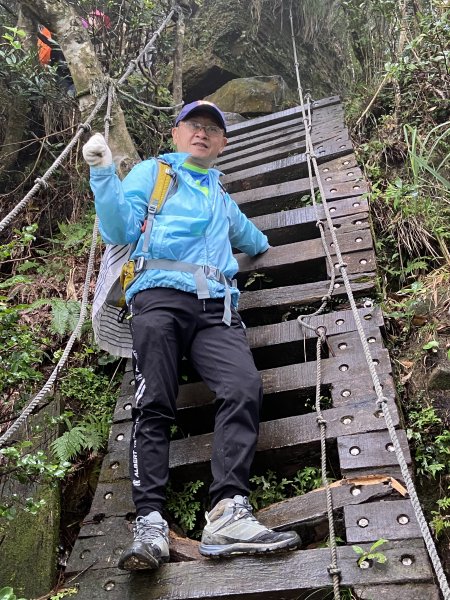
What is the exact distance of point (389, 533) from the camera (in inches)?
83.4

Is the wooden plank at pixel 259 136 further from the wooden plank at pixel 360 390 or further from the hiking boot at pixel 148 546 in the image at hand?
the hiking boot at pixel 148 546

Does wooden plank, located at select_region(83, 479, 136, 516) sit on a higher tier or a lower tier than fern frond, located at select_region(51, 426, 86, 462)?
lower

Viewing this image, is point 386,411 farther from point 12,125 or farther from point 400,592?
point 12,125

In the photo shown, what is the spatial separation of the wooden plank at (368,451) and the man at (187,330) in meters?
0.37

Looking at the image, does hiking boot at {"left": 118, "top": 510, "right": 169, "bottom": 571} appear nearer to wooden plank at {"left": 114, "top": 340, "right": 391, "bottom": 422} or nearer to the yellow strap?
wooden plank at {"left": 114, "top": 340, "right": 391, "bottom": 422}

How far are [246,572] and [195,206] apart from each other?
1837 millimetres

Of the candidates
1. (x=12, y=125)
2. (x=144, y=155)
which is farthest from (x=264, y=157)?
(x=12, y=125)

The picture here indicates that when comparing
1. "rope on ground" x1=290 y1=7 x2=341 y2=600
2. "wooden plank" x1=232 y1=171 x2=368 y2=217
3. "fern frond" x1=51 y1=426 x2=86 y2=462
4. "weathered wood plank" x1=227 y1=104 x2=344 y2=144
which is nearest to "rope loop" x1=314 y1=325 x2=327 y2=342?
"rope on ground" x1=290 y1=7 x2=341 y2=600

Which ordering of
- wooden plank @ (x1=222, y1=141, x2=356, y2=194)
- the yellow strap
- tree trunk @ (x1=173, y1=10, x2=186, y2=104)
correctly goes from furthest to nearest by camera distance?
tree trunk @ (x1=173, y1=10, x2=186, y2=104), wooden plank @ (x1=222, y1=141, x2=356, y2=194), the yellow strap

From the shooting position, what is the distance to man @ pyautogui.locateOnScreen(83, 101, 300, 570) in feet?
7.45

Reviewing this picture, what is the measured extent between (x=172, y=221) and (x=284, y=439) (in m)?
1.22

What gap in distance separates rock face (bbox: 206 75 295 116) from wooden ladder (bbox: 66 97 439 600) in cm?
325

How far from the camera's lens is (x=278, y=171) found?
4.89 m

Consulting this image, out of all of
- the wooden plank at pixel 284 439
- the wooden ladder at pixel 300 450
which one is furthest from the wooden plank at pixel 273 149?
the wooden plank at pixel 284 439
